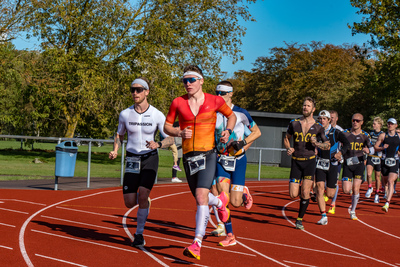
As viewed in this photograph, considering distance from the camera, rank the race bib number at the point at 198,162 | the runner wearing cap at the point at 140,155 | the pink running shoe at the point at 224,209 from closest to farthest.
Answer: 1. the race bib number at the point at 198,162
2. the pink running shoe at the point at 224,209
3. the runner wearing cap at the point at 140,155

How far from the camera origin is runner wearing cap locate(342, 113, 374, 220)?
11.9 meters

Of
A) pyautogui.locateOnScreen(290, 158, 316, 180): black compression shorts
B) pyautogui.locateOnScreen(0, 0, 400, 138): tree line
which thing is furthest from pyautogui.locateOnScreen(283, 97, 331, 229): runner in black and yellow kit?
pyautogui.locateOnScreen(0, 0, 400, 138): tree line

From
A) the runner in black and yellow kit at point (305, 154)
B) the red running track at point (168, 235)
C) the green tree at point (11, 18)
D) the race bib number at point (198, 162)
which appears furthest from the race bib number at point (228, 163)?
the green tree at point (11, 18)

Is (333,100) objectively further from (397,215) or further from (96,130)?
(397,215)

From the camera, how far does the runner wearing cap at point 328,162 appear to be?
1062 cm

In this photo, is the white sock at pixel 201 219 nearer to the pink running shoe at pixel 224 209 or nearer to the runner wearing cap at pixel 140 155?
the pink running shoe at pixel 224 209

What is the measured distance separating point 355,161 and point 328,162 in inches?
50.3

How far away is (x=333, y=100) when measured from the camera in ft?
167

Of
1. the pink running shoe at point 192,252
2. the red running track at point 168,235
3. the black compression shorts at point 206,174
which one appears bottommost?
the red running track at point 168,235

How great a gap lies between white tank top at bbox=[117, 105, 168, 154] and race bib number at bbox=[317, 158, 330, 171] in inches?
174

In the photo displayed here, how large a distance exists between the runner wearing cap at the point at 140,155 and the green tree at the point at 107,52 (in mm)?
20129

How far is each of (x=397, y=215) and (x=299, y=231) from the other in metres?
4.48

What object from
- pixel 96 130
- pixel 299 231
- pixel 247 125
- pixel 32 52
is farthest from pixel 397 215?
pixel 96 130

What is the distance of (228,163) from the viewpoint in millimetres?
7953
